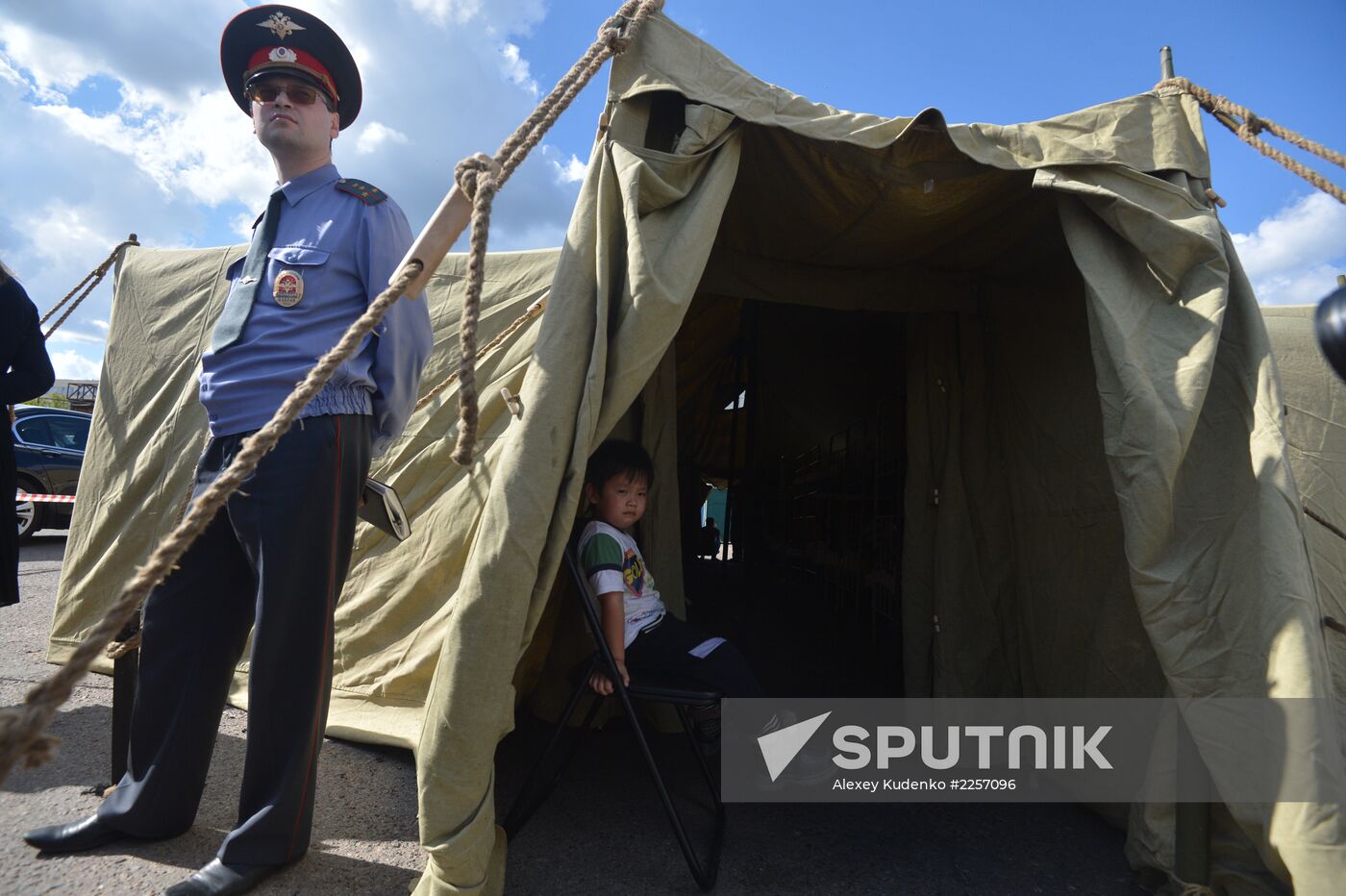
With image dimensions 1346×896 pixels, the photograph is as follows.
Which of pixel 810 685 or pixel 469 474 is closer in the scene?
pixel 469 474

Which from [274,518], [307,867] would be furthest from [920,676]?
[274,518]

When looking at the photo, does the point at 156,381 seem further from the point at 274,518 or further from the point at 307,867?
the point at 307,867

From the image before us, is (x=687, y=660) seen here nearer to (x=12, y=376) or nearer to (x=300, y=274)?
(x=300, y=274)

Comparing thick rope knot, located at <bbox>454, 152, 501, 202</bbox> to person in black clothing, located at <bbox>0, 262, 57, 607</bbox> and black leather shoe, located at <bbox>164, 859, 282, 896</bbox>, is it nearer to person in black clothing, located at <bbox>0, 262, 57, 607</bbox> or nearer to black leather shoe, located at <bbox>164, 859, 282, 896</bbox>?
black leather shoe, located at <bbox>164, 859, 282, 896</bbox>

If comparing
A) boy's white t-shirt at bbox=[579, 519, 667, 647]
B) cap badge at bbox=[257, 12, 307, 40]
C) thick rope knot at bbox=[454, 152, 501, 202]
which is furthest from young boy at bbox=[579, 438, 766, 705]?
cap badge at bbox=[257, 12, 307, 40]

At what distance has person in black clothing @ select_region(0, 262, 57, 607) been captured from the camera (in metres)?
2.47

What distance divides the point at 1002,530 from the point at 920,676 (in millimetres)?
690

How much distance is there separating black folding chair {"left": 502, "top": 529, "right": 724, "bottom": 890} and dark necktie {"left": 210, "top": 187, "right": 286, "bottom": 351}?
0.97m

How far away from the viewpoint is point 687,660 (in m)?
2.22

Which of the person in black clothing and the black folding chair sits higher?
the person in black clothing

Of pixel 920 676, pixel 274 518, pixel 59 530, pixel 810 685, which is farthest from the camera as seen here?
pixel 59 530

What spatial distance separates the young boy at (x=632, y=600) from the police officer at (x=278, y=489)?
637 millimetres

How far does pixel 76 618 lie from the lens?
345 cm

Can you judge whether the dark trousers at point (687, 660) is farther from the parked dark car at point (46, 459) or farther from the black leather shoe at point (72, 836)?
the parked dark car at point (46, 459)
